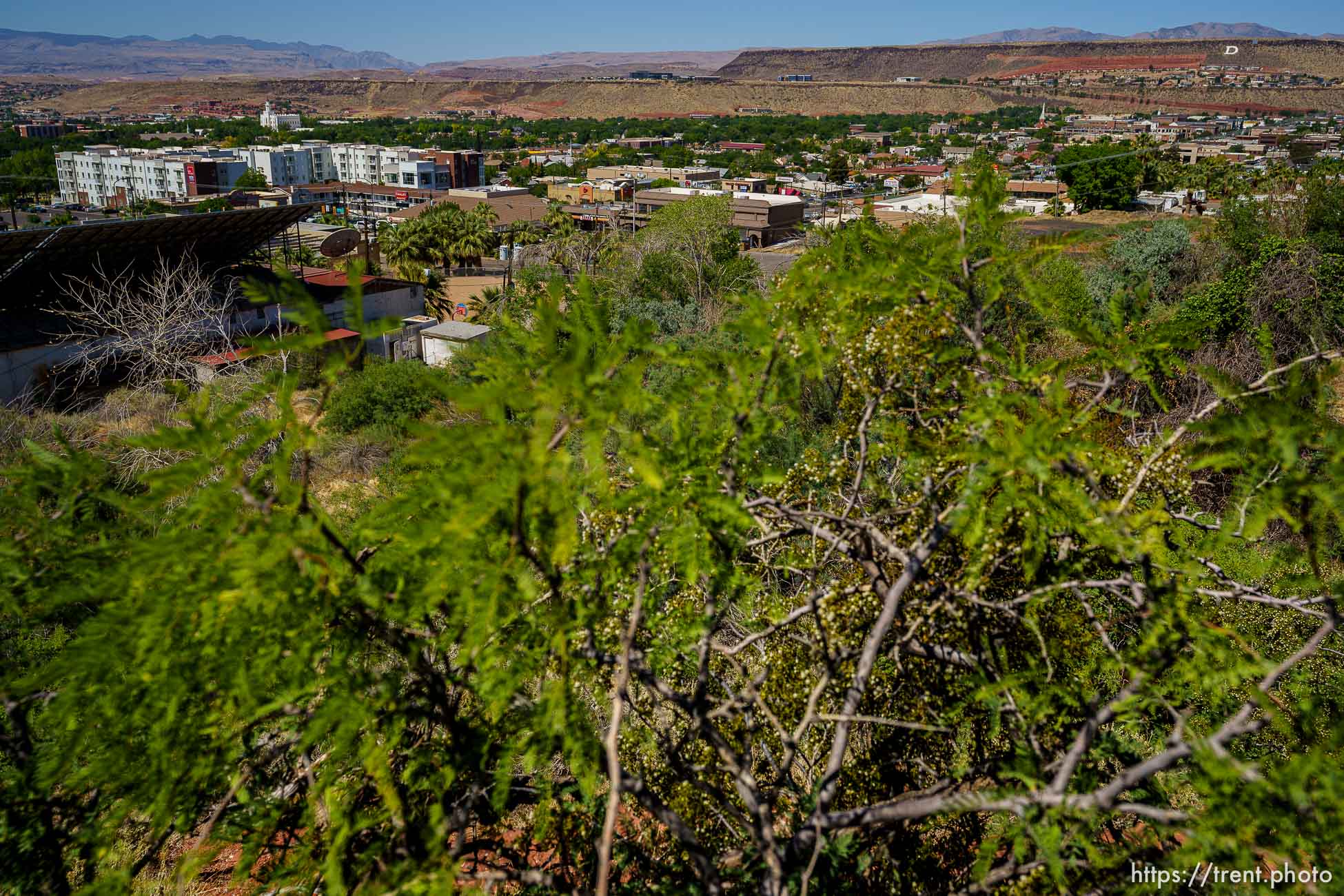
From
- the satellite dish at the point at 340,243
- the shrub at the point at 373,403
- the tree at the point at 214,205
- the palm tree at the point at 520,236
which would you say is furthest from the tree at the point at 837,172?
the shrub at the point at 373,403

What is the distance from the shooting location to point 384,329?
249 cm

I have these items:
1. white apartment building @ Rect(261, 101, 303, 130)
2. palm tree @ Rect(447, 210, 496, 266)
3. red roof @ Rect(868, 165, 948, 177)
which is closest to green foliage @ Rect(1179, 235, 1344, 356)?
palm tree @ Rect(447, 210, 496, 266)

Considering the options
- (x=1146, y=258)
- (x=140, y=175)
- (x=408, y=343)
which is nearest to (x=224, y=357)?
(x=408, y=343)

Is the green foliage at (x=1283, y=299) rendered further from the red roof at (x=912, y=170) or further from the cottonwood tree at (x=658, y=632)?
the red roof at (x=912, y=170)

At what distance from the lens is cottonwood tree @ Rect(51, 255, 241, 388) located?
1391 cm

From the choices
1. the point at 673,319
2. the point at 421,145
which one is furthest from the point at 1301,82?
the point at 673,319

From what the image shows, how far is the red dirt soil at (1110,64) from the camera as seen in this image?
159250 mm

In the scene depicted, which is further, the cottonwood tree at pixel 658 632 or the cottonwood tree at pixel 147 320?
the cottonwood tree at pixel 147 320

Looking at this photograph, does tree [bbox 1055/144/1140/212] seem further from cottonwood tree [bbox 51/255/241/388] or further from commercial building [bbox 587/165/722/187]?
cottonwood tree [bbox 51/255/241/388]

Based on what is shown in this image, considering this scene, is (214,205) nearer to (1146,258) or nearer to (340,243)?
(340,243)

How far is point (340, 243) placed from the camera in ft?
103

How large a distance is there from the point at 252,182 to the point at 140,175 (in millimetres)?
13457

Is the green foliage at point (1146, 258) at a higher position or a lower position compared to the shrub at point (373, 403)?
higher

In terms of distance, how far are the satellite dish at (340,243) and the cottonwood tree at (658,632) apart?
29552mm
